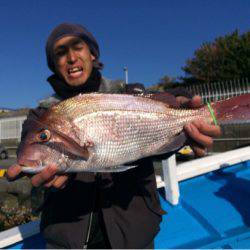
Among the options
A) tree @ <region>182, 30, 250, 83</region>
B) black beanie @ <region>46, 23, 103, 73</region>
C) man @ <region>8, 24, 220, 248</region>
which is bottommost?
man @ <region>8, 24, 220, 248</region>

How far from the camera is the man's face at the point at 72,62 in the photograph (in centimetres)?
264

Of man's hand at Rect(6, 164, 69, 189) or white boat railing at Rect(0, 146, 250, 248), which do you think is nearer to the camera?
man's hand at Rect(6, 164, 69, 189)

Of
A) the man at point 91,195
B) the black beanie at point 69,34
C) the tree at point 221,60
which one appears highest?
the tree at point 221,60

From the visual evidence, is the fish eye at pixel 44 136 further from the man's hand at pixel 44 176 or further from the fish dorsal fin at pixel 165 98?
the fish dorsal fin at pixel 165 98

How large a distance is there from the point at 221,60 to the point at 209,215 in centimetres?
1834

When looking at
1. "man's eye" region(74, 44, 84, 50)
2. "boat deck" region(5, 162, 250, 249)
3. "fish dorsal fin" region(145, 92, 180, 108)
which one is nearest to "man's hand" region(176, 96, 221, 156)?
"fish dorsal fin" region(145, 92, 180, 108)

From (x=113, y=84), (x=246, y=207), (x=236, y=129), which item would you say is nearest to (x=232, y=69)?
(x=236, y=129)

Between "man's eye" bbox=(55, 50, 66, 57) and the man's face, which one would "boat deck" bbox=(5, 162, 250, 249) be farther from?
"man's eye" bbox=(55, 50, 66, 57)

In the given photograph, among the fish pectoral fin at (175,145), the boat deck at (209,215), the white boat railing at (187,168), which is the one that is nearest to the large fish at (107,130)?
the fish pectoral fin at (175,145)

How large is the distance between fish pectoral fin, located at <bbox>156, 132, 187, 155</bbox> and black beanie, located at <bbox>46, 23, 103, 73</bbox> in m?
0.98

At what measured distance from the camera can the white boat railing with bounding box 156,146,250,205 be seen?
385 centimetres

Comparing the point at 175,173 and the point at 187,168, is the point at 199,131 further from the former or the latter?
the point at 187,168

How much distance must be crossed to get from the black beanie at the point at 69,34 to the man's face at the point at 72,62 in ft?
0.11

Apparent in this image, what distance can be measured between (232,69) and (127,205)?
18.9 metres
